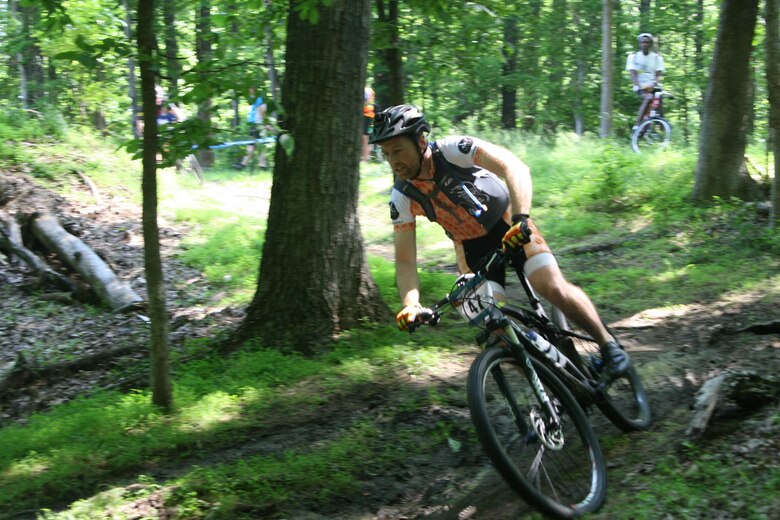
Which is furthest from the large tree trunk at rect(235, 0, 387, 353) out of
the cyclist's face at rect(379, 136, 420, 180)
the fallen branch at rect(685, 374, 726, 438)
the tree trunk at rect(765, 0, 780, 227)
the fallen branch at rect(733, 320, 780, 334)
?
the tree trunk at rect(765, 0, 780, 227)

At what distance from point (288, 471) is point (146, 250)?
69.0 inches

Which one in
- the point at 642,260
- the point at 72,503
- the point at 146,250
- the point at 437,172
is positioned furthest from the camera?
the point at 642,260

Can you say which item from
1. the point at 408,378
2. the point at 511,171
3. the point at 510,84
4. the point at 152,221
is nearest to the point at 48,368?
the point at 152,221

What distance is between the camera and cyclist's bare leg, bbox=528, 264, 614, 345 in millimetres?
4195

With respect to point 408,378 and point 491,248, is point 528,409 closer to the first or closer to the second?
point 491,248

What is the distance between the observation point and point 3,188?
1016 cm

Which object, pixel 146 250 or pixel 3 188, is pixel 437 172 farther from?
pixel 3 188

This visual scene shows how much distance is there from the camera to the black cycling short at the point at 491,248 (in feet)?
14.6

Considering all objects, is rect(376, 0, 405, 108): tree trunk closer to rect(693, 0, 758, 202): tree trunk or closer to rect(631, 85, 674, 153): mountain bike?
rect(693, 0, 758, 202): tree trunk

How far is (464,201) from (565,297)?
851mm

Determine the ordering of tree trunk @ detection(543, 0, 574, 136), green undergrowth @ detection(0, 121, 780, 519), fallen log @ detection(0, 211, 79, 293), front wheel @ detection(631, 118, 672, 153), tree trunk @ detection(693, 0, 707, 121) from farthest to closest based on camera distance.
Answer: tree trunk @ detection(543, 0, 574, 136)
tree trunk @ detection(693, 0, 707, 121)
front wheel @ detection(631, 118, 672, 153)
fallen log @ detection(0, 211, 79, 293)
green undergrowth @ detection(0, 121, 780, 519)

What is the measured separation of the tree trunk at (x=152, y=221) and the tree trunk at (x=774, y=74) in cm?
678

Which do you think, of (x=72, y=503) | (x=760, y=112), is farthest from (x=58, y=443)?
(x=760, y=112)

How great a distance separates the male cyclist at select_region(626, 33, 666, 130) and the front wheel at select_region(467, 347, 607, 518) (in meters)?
12.8
